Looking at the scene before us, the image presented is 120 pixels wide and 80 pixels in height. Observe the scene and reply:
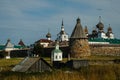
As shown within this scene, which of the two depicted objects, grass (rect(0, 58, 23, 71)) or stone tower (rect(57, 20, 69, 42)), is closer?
grass (rect(0, 58, 23, 71))

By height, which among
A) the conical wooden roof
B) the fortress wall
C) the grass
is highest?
the conical wooden roof

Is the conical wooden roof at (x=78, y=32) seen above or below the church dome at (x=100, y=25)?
below

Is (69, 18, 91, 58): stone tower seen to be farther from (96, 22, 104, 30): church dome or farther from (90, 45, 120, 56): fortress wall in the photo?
(96, 22, 104, 30): church dome

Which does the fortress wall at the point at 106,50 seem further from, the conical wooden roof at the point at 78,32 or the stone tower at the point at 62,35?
the stone tower at the point at 62,35

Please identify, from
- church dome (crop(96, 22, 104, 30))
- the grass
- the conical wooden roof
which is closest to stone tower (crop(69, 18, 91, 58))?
the conical wooden roof

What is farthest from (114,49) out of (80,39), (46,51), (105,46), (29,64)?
(29,64)

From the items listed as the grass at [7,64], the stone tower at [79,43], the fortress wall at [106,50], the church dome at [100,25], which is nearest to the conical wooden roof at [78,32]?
the stone tower at [79,43]

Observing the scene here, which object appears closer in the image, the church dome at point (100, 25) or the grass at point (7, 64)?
the grass at point (7, 64)

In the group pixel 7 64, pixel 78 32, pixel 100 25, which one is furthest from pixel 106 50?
pixel 100 25

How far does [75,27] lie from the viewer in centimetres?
5678

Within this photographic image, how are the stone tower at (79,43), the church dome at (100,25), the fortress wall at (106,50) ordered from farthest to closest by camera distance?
the church dome at (100,25), the fortress wall at (106,50), the stone tower at (79,43)

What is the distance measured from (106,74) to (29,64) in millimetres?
14720

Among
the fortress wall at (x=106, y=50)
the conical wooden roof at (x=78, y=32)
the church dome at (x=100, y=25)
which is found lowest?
the fortress wall at (x=106, y=50)

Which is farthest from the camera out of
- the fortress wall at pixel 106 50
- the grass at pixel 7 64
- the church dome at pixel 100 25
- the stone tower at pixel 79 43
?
the church dome at pixel 100 25
